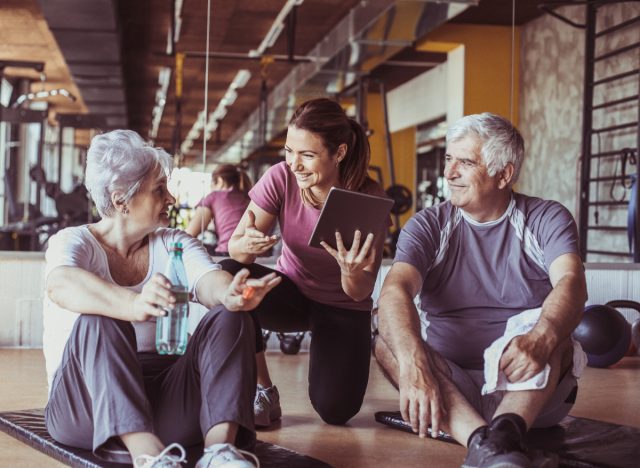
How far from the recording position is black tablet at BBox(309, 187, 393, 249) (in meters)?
2.41

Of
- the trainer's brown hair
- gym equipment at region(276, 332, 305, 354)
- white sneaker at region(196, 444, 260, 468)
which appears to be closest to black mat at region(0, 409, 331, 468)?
white sneaker at region(196, 444, 260, 468)

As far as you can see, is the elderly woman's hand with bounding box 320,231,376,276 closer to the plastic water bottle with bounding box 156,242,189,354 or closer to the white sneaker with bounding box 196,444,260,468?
the plastic water bottle with bounding box 156,242,189,354

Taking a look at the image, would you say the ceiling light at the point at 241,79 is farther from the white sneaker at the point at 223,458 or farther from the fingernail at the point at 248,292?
the white sneaker at the point at 223,458

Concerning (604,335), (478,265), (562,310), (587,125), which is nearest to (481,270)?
(478,265)

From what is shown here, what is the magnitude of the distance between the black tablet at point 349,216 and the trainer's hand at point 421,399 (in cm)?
45

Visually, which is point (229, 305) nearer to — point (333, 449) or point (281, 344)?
point (333, 449)

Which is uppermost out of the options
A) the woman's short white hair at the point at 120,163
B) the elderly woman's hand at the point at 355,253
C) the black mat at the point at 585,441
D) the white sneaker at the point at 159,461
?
the woman's short white hair at the point at 120,163

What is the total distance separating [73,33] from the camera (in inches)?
313

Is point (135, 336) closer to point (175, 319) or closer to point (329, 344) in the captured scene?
point (175, 319)

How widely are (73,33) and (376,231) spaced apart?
6.17m

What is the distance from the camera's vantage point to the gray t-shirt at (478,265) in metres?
2.49

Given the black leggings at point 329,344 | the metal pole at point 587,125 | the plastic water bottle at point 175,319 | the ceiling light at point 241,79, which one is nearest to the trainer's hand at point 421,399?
the plastic water bottle at point 175,319

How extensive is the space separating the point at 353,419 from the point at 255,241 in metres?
0.77

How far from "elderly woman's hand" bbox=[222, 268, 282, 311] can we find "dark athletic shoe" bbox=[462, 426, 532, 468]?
0.57 m
